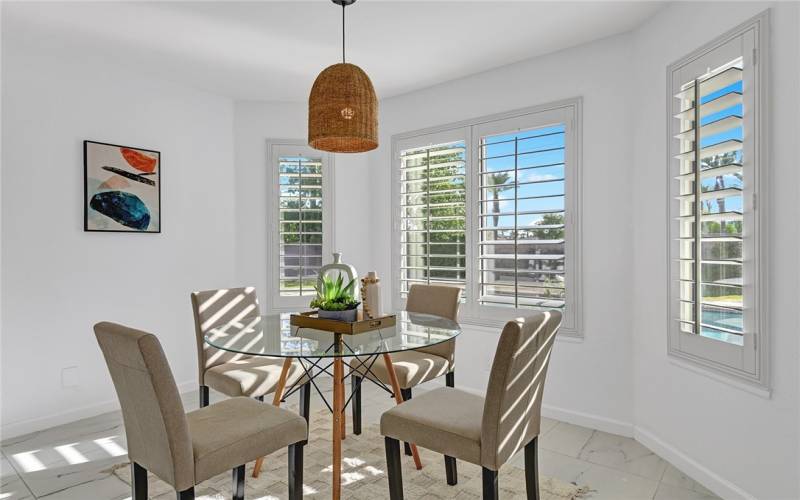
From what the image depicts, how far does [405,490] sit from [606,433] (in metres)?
1.50

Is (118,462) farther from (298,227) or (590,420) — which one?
(590,420)

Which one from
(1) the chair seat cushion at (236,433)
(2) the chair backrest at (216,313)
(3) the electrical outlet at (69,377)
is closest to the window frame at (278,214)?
(2) the chair backrest at (216,313)

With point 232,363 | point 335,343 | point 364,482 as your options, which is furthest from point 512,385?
point 232,363

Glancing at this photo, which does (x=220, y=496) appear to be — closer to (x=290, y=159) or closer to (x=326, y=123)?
(x=326, y=123)

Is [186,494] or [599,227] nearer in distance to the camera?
[186,494]

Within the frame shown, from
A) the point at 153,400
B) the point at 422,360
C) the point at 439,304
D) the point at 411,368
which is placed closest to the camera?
the point at 153,400

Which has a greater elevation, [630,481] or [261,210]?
[261,210]

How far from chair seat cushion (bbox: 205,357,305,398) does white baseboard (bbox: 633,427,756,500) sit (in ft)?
6.90

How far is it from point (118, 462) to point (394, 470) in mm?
1764

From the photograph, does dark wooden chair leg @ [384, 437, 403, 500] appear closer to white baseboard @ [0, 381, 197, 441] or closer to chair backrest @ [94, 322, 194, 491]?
chair backrest @ [94, 322, 194, 491]

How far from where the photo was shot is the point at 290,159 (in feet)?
14.6

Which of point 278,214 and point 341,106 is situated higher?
point 341,106

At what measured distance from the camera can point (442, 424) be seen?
1890mm

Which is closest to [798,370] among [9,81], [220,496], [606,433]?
[606,433]
